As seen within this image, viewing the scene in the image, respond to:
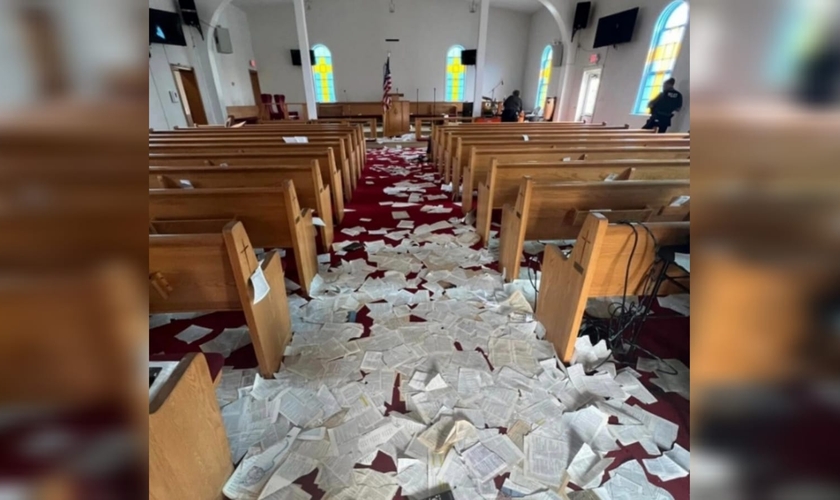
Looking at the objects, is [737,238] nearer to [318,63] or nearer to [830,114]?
[830,114]

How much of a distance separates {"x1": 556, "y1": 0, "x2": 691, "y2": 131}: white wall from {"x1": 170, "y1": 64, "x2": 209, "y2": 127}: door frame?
9.05m

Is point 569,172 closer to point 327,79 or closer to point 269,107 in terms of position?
point 269,107

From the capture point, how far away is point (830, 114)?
0.67 feet

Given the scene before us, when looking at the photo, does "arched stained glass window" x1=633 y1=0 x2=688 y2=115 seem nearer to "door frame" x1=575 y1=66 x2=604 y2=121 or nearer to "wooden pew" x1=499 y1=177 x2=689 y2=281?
"door frame" x1=575 y1=66 x2=604 y2=121

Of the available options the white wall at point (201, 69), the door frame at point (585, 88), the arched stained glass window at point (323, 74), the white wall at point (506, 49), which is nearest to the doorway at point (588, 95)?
the door frame at point (585, 88)

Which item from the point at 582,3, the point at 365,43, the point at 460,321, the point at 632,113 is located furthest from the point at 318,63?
the point at 460,321

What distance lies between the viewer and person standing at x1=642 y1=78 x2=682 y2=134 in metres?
5.20

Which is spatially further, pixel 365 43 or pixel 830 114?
pixel 365 43

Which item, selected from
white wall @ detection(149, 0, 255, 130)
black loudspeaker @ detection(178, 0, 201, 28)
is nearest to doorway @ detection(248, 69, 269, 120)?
white wall @ detection(149, 0, 255, 130)

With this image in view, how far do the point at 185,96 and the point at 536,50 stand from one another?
1067cm

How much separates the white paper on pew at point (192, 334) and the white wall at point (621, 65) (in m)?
6.59

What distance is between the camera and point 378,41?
1190 centimetres

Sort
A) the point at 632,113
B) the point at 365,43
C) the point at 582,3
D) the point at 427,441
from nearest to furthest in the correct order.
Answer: the point at 427,441 < the point at 632,113 < the point at 582,3 < the point at 365,43

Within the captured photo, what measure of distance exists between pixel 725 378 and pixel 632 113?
27.5 ft
